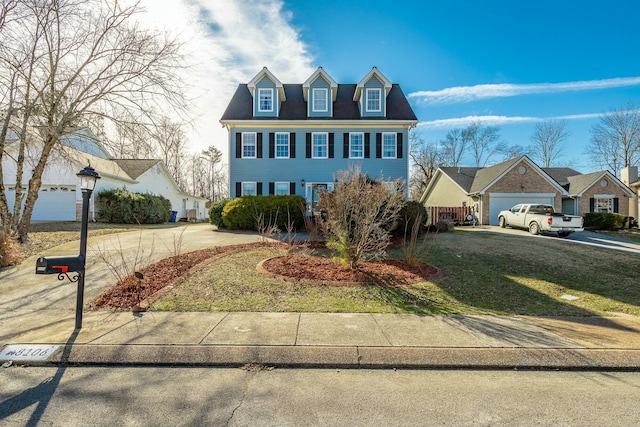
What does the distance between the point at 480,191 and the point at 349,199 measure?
16.8 metres

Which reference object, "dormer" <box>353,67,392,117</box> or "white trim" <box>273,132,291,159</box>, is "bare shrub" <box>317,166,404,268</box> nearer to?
"white trim" <box>273,132,291,159</box>

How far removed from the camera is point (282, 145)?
61.3 feet

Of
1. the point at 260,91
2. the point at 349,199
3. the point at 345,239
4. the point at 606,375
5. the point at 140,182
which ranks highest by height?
the point at 260,91

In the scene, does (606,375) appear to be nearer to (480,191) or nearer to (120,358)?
(120,358)

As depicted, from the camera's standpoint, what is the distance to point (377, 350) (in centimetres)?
372

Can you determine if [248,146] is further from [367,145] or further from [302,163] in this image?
[367,145]

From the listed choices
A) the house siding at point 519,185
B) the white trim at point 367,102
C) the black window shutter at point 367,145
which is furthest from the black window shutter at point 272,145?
the house siding at point 519,185

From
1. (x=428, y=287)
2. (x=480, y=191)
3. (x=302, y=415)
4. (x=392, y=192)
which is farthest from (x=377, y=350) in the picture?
(x=480, y=191)

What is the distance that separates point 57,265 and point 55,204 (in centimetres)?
1899

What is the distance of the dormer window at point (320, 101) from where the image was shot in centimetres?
1884

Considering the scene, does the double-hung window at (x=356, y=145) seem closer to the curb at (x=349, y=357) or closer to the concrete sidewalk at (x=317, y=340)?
the concrete sidewalk at (x=317, y=340)

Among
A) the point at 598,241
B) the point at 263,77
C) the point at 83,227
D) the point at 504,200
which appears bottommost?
the point at 598,241

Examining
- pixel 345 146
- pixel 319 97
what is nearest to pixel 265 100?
pixel 319 97

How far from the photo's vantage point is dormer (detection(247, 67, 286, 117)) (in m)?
18.5
